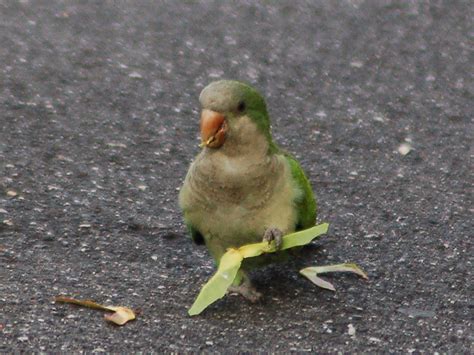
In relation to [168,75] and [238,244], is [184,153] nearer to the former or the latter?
[168,75]

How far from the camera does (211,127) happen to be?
2869mm

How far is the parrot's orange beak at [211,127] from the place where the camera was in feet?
9.40

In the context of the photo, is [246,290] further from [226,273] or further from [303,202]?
[303,202]

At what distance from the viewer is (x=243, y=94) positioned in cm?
291

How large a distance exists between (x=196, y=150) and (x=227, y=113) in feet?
5.57

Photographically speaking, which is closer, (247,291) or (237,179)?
(237,179)

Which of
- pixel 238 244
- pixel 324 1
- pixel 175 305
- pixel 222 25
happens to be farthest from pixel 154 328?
pixel 324 1

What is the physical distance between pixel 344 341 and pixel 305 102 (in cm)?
253

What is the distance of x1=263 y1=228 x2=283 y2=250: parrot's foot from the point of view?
293 centimetres

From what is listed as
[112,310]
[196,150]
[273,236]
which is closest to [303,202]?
[273,236]

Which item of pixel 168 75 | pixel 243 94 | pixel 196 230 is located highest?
pixel 243 94

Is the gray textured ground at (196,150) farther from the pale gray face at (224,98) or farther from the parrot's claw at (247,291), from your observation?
the pale gray face at (224,98)

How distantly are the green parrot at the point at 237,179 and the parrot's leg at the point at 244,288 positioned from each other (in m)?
0.16

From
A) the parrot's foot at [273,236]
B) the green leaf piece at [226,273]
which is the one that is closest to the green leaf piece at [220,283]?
the green leaf piece at [226,273]
